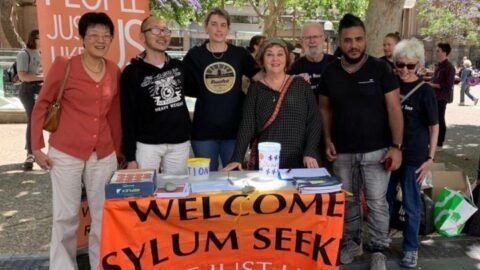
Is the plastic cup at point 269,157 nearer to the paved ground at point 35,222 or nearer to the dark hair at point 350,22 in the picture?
the dark hair at point 350,22

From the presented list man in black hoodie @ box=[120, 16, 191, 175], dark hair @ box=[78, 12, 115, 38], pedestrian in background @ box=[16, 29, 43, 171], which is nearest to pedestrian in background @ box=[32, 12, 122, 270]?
dark hair @ box=[78, 12, 115, 38]

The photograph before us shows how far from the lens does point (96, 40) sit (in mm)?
3049

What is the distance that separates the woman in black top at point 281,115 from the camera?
10.6 ft

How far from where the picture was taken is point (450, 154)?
7934 millimetres

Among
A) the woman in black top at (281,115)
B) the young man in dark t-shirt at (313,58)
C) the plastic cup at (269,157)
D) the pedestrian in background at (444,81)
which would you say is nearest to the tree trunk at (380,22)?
the young man in dark t-shirt at (313,58)

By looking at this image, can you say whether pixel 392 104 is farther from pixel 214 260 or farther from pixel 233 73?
pixel 214 260

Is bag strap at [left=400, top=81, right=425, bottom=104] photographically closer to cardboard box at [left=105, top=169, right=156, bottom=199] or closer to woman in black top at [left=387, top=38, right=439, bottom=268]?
woman in black top at [left=387, top=38, right=439, bottom=268]

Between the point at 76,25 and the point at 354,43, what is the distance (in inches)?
85.5

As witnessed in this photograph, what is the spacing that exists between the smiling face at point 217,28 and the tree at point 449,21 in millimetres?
30792

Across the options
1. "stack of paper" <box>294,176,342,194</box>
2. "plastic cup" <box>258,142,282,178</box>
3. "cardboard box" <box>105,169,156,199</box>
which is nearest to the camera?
"cardboard box" <box>105,169,156,199</box>

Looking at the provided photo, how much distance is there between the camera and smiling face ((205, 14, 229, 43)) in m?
3.46

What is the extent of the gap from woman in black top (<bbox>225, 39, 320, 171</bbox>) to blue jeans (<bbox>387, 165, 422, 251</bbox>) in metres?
0.88

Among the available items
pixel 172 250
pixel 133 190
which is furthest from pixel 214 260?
pixel 133 190

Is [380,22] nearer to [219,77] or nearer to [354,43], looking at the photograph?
[354,43]
